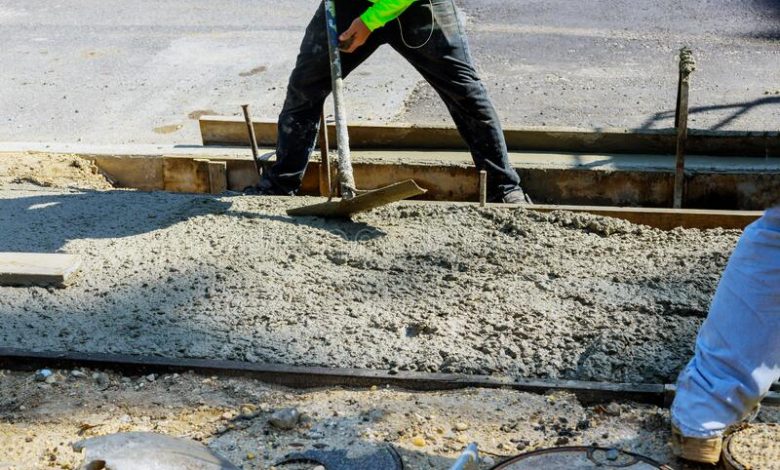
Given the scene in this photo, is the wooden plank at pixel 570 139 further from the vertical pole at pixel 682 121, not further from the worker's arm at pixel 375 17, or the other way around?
the worker's arm at pixel 375 17

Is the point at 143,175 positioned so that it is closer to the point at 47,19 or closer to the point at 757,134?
the point at 757,134

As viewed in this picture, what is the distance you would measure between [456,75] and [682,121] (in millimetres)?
1246

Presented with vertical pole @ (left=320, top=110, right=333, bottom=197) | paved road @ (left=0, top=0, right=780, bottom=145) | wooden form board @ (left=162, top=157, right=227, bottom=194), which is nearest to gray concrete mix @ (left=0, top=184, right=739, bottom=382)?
vertical pole @ (left=320, top=110, right=333, bottom=197)

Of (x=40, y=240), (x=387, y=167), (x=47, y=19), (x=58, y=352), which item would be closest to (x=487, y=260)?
(x=387, y=167)

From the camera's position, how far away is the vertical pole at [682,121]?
512 centimetres

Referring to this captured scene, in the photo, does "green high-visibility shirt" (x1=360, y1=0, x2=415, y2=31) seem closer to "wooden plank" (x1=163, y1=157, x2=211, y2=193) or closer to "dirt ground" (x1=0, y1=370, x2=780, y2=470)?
"wooden plank" (x1=163, y1=157, x2=211, y2=193)

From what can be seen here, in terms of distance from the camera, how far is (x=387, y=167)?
5.82 metres

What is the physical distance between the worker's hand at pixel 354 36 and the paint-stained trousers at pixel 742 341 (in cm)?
241

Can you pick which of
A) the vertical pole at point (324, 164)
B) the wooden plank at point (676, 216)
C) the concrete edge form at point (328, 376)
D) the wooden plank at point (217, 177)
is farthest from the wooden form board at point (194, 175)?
the concrete edge form at point (328, 376)

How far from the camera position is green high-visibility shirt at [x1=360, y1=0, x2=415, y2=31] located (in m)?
4.89

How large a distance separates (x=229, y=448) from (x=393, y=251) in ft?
5.14

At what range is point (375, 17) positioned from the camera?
193 inches

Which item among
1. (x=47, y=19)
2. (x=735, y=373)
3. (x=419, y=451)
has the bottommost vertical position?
(x=419, y=451)

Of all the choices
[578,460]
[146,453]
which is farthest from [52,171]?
[578,460]
